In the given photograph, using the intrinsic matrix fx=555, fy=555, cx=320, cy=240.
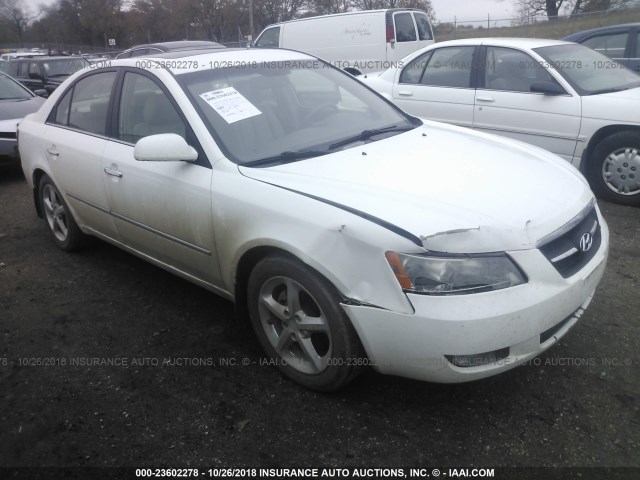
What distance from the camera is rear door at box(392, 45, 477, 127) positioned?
6.08 meters

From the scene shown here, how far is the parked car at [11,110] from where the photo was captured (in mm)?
7297

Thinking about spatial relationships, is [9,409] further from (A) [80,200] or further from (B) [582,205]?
(B) [582,205]

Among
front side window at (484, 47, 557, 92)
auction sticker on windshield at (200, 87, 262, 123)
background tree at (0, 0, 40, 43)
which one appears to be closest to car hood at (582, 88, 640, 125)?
front side window at (484, 47, 557, 92)

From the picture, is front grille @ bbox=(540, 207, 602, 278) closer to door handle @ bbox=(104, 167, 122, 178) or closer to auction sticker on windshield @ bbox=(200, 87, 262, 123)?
auction sticker on windshield @ bbox=(200, 87, 262, 123)

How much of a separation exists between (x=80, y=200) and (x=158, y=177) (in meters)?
1.19

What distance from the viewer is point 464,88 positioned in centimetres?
609

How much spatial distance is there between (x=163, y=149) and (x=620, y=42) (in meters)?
7.20

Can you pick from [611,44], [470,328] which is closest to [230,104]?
[470,328]

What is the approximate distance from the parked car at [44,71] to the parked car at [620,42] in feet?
36.5

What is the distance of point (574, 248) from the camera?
250 centimetres

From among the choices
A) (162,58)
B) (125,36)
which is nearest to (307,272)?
(162,58)

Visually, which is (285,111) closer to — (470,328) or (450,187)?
(450,187)

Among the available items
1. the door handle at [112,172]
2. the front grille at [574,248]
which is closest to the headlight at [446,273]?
the front grille at [574,248]

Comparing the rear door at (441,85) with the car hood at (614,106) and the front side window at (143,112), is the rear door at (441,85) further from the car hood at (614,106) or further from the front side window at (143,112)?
the front side window at (143,112)
